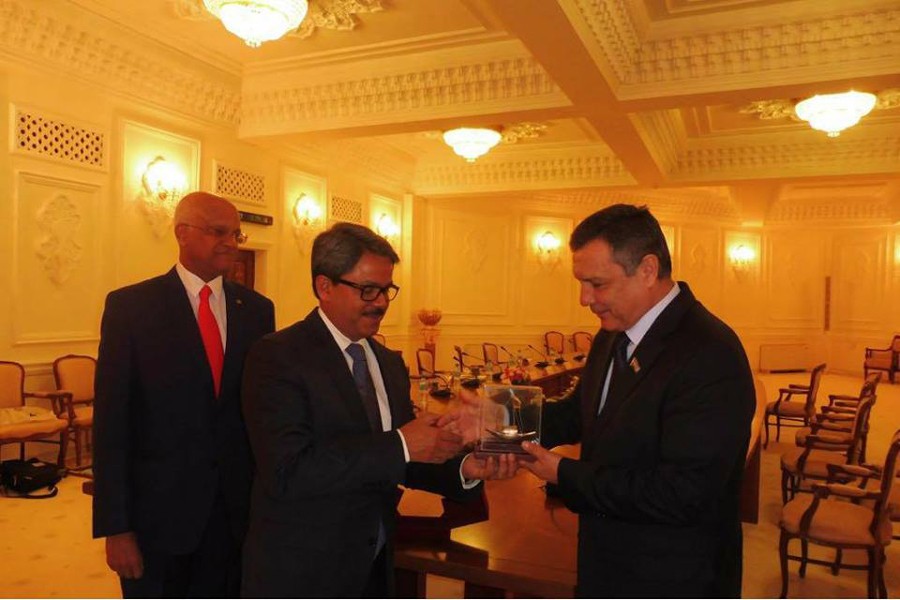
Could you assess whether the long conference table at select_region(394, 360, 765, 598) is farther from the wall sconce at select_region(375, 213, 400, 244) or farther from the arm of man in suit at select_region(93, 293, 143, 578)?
the wall sconce at select_region(375, 213, 400, 244)

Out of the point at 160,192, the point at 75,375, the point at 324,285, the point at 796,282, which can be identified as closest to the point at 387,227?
the point at 160,192

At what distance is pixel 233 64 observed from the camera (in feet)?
22.2

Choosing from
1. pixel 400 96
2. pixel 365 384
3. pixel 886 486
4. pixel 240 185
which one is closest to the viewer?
pixel 365 384

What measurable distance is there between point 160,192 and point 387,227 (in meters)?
4.45

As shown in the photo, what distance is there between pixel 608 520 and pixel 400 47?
547 centimetres

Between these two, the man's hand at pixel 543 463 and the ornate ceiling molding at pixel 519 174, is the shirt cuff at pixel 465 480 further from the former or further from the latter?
the ornate ceiling molding at pixel 519 174

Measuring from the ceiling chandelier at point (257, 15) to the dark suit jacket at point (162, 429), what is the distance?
103 inches

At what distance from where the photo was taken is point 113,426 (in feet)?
6.53

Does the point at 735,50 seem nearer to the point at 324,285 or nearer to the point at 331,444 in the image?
the point at 324,285

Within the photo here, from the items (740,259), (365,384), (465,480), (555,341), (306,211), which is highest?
(306,211)

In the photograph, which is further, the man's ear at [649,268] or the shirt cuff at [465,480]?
the shirt cuff at [465,480]

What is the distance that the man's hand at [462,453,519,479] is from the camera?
1788 mm

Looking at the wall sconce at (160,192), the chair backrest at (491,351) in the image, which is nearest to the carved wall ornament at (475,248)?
the chair backrest at (491,351)

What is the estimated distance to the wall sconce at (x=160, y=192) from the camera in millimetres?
6352
